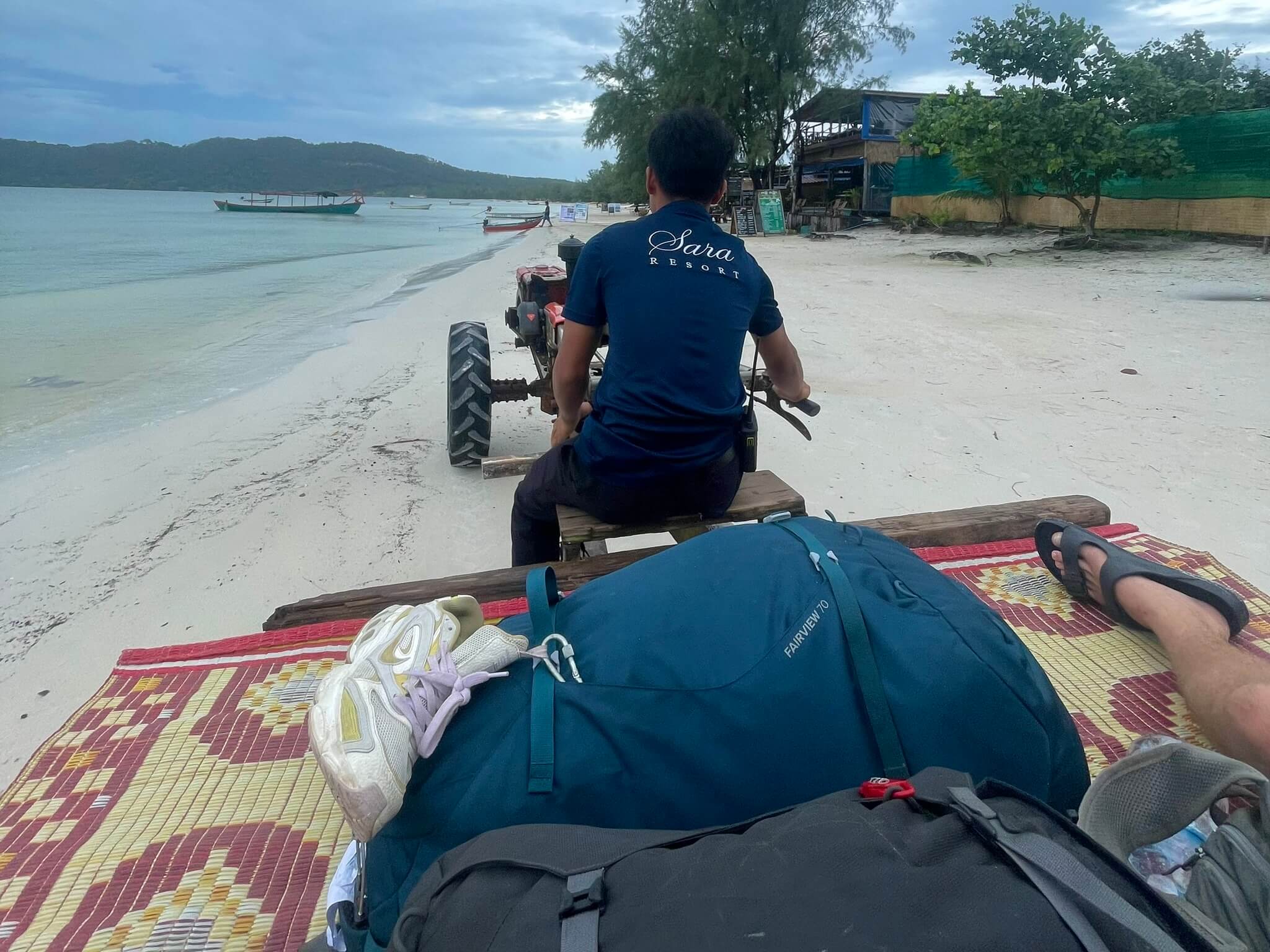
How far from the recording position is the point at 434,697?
1.34 metres

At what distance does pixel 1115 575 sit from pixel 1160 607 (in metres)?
0.16

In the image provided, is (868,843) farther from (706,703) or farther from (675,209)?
(675,209)

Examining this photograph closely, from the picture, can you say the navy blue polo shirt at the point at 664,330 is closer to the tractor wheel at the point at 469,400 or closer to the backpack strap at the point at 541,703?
the backpack strap at the point at 541,703

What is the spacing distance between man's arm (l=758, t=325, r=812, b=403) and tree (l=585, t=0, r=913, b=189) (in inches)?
1053

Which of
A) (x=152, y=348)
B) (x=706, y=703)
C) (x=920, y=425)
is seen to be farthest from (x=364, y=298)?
(x=706, y=703)

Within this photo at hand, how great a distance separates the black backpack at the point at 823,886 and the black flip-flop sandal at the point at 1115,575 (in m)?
1.37

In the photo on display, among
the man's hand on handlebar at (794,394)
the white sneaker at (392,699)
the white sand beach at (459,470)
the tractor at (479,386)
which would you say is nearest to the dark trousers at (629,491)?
the man's hand on handlebar at (794,394)

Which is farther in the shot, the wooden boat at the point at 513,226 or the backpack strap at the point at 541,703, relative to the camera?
the wooden boat at the point at 513,226

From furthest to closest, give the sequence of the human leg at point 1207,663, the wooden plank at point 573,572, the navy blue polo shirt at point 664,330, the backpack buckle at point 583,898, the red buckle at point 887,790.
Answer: the wooden plank at point 573,572
the navy blue polo shirt at point 664,330
the human leg at point 1207,663
the red buckle at point 887,790
the backpack buckle at point 583,898

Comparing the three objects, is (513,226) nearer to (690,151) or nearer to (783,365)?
(783,365)

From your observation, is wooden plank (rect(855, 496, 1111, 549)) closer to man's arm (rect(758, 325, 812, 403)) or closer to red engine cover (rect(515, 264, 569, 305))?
man's arm (rect(758, 325, 812, 403))

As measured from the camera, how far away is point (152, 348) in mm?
11281

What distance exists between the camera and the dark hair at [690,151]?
89.4 inches

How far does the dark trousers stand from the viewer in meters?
2.45
